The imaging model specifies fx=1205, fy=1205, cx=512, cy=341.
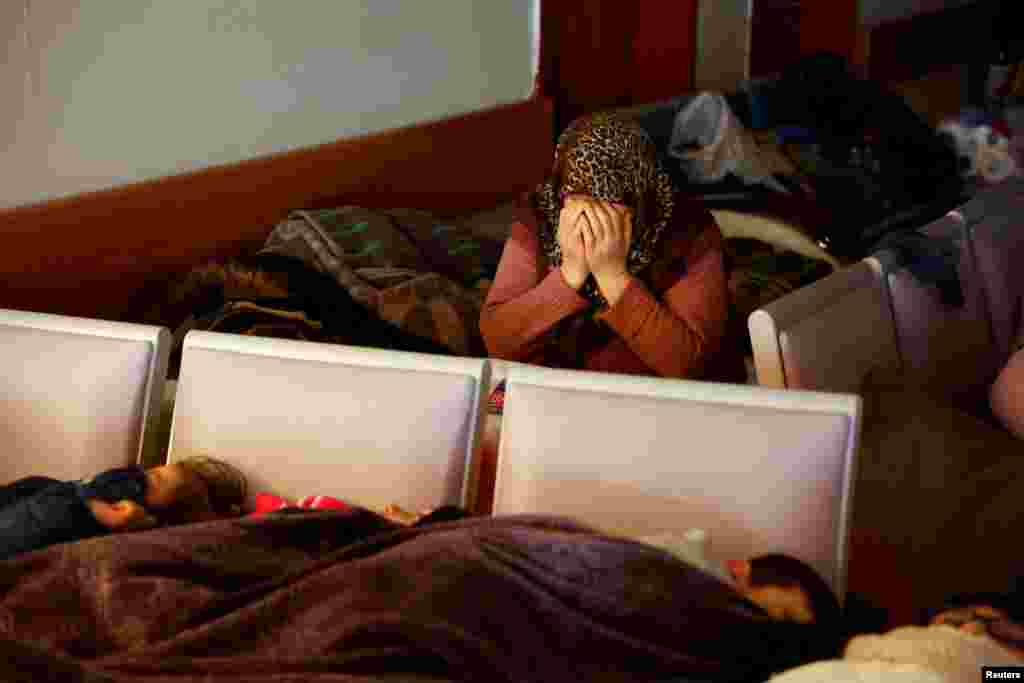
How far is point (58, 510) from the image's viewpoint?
150cm

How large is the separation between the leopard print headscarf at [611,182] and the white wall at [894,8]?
12.5ft

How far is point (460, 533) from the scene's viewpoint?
1332 mm

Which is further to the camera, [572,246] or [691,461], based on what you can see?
[572,246]

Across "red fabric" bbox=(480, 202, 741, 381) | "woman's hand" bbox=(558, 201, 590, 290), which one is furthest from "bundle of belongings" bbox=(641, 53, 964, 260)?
"woman's hand" bbox=(558, 201, 590, 290)

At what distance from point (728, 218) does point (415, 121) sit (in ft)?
3.04

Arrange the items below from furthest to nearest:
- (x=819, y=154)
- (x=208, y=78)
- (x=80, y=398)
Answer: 1. (x=819, y=154)
2. (x=208, y=78)
3. (x=80, y=398)

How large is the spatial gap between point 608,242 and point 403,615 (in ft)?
2.86

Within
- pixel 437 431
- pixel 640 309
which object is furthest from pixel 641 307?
pixel 437 431

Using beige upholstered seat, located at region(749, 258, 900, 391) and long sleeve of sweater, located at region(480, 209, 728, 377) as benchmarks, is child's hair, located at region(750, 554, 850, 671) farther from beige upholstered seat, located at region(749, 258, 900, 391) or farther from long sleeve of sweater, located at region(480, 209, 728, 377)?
long sleeve of sweater, located at region(480, 209, 728, 377)

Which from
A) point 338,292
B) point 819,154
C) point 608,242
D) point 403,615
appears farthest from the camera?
point 819,154

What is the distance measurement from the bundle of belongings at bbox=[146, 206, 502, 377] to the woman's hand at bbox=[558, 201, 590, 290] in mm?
589

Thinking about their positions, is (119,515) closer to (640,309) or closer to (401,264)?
(640,309)

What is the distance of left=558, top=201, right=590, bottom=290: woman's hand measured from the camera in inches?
76.9

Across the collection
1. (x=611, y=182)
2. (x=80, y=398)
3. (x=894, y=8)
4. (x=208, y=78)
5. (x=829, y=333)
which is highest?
(x=894, y=8)
